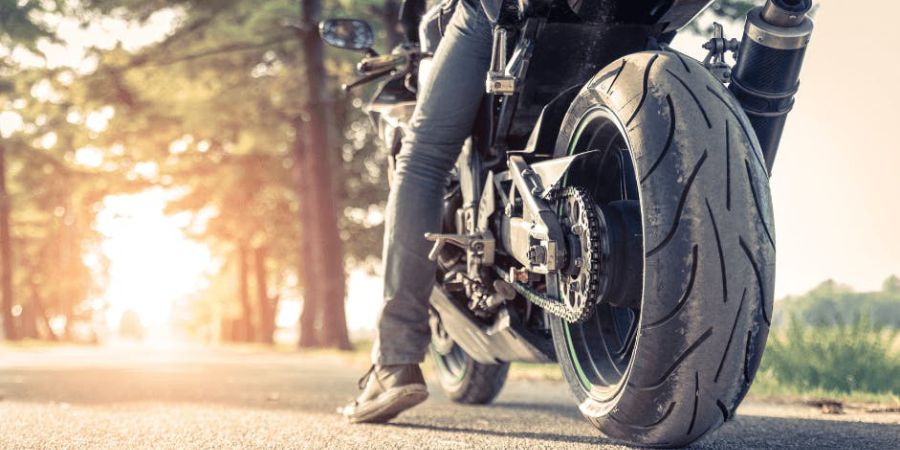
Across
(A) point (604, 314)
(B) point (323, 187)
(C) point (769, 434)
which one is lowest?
(C) point (769, 434)

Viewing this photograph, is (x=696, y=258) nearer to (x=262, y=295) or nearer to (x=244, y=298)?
(x=262, y=295)

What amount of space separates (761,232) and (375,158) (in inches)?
788

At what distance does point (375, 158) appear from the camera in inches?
862

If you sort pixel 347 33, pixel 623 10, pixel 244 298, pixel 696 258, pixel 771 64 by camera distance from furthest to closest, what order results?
pixel 244 298 < pixel 347 33 < pixel 623 10 < pixel 771 64 < pixel 696 258

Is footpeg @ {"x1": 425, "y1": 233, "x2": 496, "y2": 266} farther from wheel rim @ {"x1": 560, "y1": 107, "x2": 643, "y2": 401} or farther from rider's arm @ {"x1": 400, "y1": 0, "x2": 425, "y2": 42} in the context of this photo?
rider's arm @ {"x1": 400, "y1": 0, "x2": 425, "y2": 42}

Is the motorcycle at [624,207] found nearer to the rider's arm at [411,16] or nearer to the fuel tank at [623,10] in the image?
the fuel tank at [623,10]

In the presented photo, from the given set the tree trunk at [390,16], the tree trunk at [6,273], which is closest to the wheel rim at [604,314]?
the tree trunk at [390,16]

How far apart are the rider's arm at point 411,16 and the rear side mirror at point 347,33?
141 mm

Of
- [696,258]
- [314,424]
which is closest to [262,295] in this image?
[314,424]

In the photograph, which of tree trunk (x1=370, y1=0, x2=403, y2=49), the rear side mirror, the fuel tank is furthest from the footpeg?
tree trunk (x1=370, y1=0, x2=403, y2=49)

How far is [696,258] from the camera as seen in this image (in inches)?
79.4

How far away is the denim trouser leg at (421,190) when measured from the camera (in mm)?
3025

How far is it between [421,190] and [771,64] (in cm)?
115

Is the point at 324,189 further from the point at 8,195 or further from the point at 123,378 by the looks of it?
the point at 8,195
